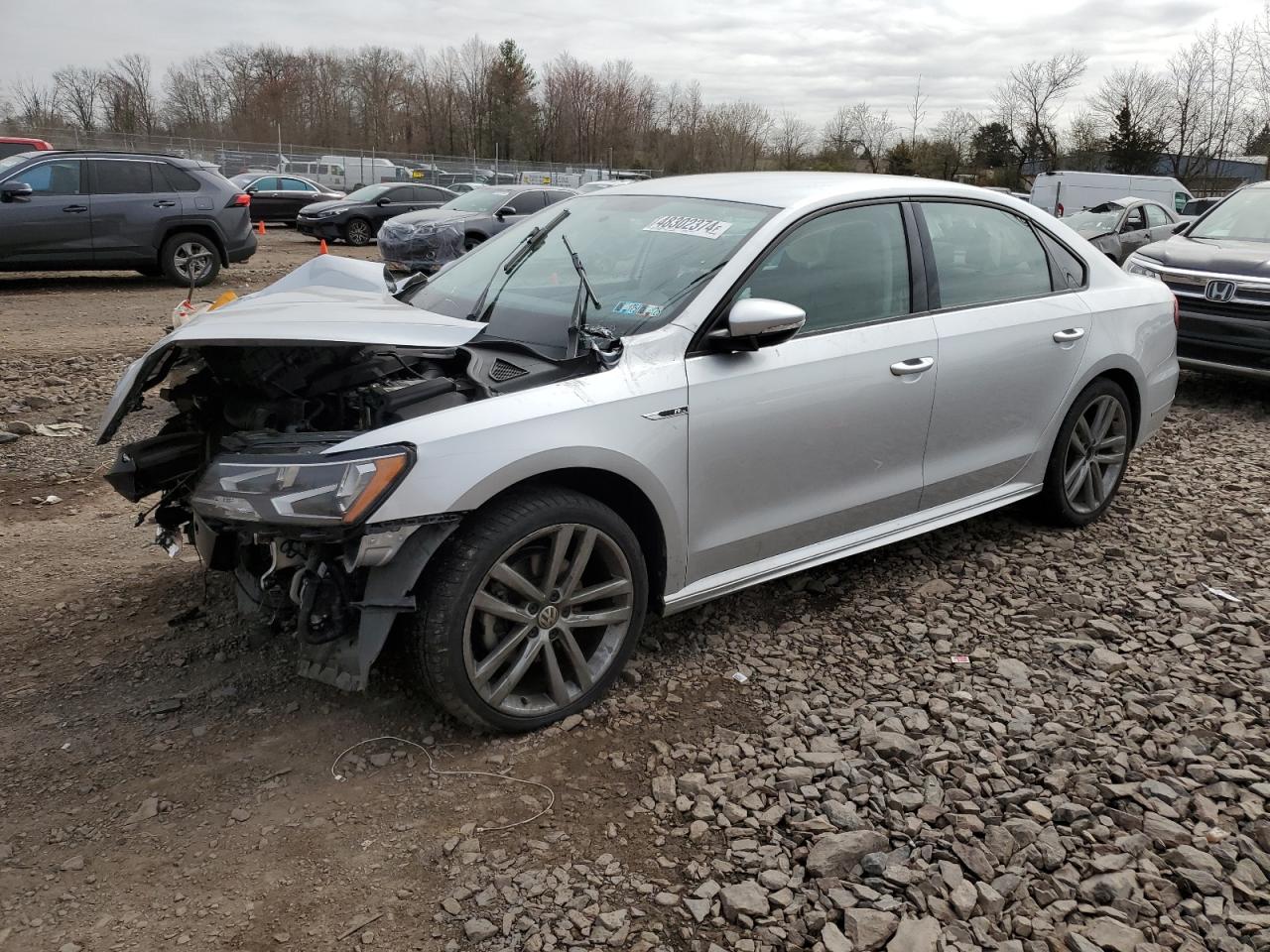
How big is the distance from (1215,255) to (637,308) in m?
6.69

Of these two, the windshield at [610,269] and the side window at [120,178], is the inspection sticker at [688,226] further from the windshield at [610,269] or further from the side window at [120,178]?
the side window at [120,178]

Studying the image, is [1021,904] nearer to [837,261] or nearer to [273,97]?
[837,261]

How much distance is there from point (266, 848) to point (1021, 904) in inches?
76.8

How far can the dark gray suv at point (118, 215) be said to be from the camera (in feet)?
38.4

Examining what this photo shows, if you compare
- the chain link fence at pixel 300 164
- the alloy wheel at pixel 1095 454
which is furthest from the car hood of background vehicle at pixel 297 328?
the chain link fence at pixel 300 164

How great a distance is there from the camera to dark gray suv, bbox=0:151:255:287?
11.7 meters

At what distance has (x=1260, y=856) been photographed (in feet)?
8.59

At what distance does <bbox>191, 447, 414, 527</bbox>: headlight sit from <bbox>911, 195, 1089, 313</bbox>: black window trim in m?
2.35

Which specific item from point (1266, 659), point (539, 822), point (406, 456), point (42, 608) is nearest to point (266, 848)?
point (539, 822)

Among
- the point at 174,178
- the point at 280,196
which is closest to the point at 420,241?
the point at 174,178

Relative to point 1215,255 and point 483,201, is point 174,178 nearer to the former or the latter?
point 483,201

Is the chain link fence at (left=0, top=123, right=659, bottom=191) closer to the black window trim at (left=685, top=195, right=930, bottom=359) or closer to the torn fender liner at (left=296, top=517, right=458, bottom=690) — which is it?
the black window trim at (left=685, top=195, right=930, bottom=359)

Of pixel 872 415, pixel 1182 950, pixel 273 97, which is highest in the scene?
pixel 273 97

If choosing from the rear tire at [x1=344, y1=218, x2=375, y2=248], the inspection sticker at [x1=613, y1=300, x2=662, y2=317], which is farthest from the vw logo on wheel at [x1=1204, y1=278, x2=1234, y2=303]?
the rear tire at [x1=344, y1=218, x2=375, y2=248]
